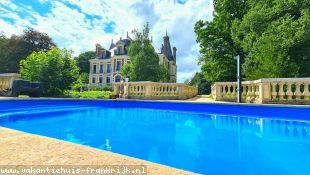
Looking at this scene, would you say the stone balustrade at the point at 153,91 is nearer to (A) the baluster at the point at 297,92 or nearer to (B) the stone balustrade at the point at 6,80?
(A) the baluster at the point at 297,92

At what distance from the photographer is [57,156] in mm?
2680

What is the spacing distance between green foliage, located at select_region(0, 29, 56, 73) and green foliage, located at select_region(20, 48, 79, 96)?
2594 cm

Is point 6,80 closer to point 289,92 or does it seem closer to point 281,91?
point 281,91

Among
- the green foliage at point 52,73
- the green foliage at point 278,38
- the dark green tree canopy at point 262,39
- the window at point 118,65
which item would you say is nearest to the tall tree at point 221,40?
the dark green tree canopy at point 262,39

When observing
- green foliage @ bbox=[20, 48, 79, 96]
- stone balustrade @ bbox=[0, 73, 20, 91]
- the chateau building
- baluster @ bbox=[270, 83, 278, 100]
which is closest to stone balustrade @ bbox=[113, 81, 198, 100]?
baluster @ bbox=[270, 83, 278, 100]

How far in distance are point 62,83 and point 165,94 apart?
1016 cm

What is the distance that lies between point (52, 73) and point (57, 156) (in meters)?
19.9

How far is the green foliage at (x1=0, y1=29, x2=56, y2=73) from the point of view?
44.7 m

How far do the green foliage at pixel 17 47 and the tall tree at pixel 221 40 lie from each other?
112 ft

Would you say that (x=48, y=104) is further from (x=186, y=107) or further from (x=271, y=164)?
(x=271, y=164)

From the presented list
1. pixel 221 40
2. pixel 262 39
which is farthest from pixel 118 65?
pixel 262 39

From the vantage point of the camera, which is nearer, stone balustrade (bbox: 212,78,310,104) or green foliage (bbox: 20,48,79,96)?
stone balustrade (bbox: 212,78,310,104)

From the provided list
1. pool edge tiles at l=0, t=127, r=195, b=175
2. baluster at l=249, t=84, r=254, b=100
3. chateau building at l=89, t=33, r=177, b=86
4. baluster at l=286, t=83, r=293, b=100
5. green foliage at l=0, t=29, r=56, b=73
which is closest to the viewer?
pool edge tiles at l=0, t=127, r=195, b=175

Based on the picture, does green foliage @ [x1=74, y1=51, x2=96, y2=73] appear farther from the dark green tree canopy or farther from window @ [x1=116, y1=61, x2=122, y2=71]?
the dark green tree canopy
